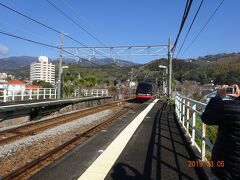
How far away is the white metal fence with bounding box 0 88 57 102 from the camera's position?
102 ft

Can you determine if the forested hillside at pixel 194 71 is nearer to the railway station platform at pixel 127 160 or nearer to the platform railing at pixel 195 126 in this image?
the platform railing at pixel 195 126

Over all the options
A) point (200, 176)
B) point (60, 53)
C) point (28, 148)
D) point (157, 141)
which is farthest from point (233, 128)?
point (60, 53)

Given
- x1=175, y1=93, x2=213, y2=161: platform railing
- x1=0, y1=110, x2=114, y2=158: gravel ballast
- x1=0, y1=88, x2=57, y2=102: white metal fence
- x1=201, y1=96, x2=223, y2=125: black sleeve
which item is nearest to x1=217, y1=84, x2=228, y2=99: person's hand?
x1=201, y1=96, x2=223, y2=125: black sleeve

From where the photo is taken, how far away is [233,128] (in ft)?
12.3

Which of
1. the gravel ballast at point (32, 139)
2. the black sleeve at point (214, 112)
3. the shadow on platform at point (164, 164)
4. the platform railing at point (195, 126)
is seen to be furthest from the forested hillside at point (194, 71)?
the gravel ballast at point (32, 139)

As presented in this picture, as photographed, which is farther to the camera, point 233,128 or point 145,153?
point 145,153

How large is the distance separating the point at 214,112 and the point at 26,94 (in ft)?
109

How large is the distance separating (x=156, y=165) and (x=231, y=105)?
414cm

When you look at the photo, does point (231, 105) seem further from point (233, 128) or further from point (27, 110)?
point (27, 110)

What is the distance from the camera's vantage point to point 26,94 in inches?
1396

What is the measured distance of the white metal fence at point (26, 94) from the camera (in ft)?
102

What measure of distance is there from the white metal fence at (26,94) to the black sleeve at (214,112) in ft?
91.3

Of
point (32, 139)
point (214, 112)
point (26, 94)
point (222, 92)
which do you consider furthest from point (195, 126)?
point (26, 94)

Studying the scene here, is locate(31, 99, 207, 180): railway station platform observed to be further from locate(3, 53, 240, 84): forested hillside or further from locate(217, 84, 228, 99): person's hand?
locate(217, 84, 228, 99): person's hand
